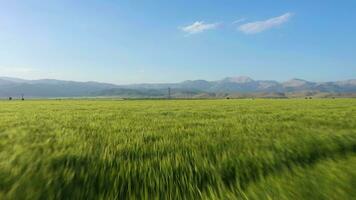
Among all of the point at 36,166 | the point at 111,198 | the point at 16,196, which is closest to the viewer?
the point at 16,196

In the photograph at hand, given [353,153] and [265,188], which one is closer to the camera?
[265,188]

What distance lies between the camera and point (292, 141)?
6.87 m

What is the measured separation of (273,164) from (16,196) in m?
3.91

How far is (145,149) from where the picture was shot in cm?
591

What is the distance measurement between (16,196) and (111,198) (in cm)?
107

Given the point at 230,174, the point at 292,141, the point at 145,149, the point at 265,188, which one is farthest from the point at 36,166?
the point at 292,141

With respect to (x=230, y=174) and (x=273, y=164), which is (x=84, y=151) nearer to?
(x=230, y=174)

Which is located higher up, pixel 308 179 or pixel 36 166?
pixel 36 166

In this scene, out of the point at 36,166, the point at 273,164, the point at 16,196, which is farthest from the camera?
the point at 273,164

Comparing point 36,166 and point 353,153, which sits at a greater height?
point 36,166

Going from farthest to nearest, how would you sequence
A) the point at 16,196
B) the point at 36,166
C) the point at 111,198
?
the point at 36,166 < the point at 111,198 < the point at 16,196

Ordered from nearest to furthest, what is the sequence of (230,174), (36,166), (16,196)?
1. (16,196)
2. (36,166)
3. (230,174)

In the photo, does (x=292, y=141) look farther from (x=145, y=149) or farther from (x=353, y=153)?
(x=145, y=149)

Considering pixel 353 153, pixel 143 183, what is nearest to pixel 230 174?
pixel 143 183
